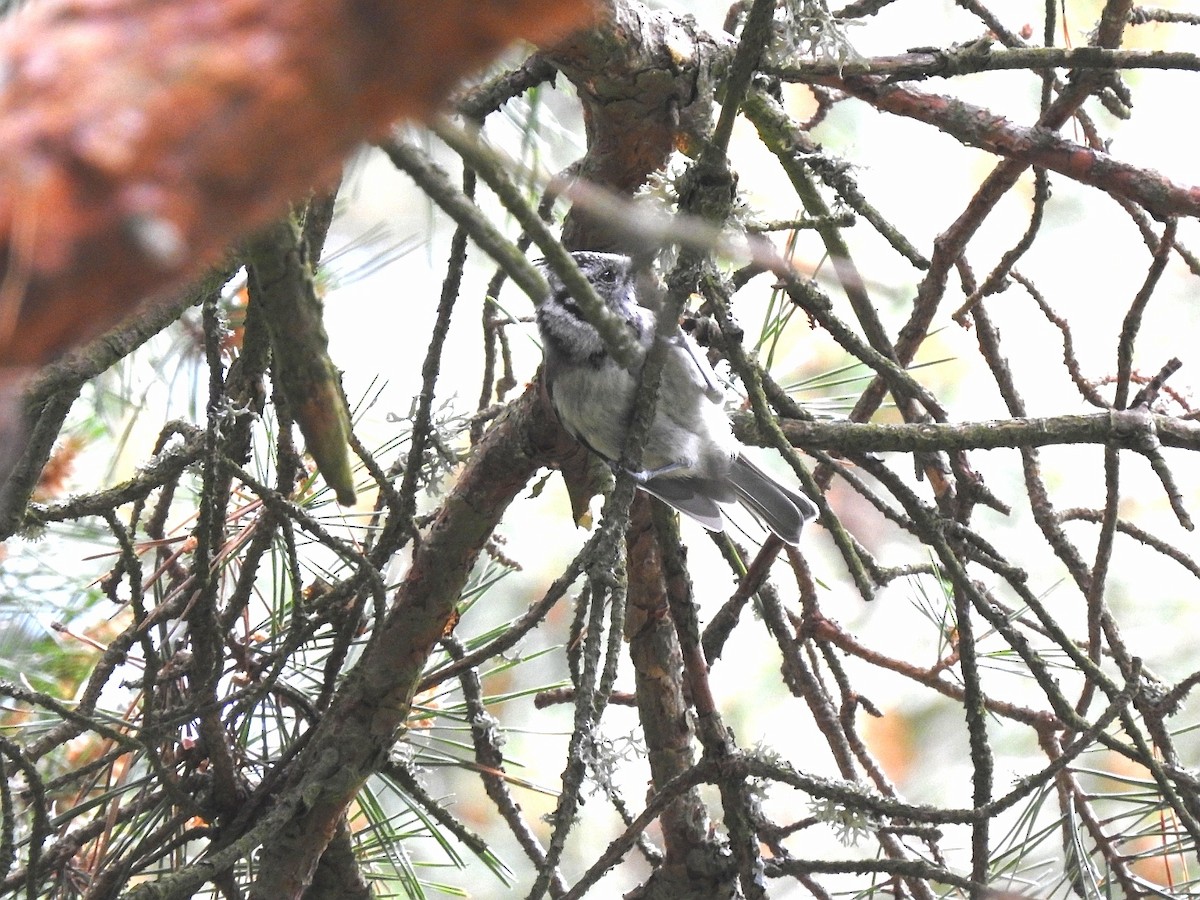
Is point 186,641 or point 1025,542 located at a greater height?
point 1025,542

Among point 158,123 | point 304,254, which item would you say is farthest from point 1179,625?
point 158,123

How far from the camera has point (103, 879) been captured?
1621 mm

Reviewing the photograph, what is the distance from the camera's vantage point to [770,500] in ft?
7.80

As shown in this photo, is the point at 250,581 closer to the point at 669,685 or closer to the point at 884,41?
the point at 669,685

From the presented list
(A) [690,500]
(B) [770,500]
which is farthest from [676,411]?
(B) [770,500]

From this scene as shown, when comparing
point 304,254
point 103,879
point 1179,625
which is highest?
point 1179,625

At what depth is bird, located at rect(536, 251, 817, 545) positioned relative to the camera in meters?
2.04

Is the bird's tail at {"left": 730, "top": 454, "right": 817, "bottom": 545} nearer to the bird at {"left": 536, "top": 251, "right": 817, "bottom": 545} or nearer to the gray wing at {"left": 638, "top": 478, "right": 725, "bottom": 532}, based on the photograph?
the bird at {"left": 536, "top": 251, "right": 817, "bottom": 545}

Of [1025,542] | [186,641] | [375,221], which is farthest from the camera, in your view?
[1025,542]

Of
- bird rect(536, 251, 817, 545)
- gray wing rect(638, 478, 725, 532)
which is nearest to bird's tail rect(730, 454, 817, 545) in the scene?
bird rect(536, 251, 817, 545)

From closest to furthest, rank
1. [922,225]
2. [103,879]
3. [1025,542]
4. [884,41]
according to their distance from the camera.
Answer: [103,879] → [884,41] → [922,225] → [1025,542]

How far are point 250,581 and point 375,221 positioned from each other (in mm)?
917

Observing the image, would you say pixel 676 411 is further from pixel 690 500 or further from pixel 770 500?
pixel 770 500

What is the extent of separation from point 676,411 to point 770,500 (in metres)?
0.31
